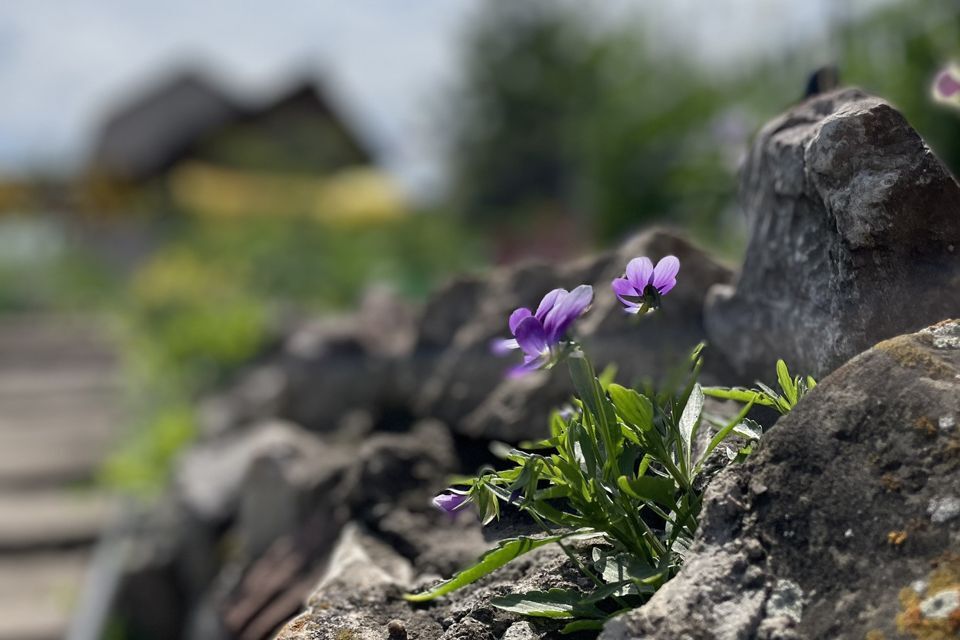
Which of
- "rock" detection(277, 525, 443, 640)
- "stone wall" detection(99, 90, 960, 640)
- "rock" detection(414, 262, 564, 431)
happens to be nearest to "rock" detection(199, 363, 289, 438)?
"stone wall" detection(99, 90, 960, 640)

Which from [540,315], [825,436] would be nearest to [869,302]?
[825,436]

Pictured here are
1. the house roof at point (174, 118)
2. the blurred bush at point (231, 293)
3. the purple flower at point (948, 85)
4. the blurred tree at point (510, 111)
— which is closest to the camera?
the purple flower at point (948, 85)

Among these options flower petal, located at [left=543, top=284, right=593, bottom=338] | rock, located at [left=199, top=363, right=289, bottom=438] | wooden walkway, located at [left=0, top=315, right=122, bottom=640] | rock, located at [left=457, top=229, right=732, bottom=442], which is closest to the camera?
flower petal, located at [left=543, top=284, right=593, bottom=338]

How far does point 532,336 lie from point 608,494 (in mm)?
229

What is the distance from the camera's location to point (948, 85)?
81.1 inches

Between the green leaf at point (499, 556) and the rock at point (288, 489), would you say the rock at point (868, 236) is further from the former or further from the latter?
the rock at point (288, 489)

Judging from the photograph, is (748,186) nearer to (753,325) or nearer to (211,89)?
(753,325)

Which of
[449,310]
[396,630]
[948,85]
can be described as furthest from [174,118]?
[396,630]

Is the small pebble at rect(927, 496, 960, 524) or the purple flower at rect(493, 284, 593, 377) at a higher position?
the purple flower at rect(493, 284, 593, 377)

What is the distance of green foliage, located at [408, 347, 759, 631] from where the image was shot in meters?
1.34

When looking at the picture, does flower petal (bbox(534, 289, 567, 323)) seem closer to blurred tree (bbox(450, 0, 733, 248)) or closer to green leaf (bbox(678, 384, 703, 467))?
green leaf (bbox(678, 384, 703, 467))

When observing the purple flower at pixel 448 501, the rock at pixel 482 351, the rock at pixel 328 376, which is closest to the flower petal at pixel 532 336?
the purple flower at pixel 448 501

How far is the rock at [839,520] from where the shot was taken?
1.13m

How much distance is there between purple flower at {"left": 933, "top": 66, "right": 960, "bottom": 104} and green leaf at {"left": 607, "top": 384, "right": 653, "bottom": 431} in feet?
3.42
